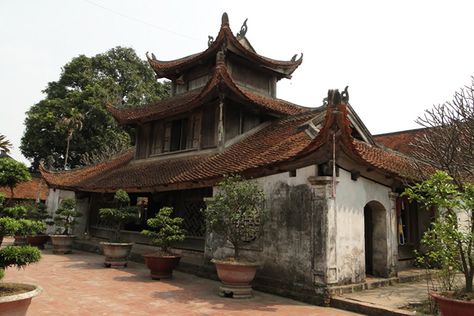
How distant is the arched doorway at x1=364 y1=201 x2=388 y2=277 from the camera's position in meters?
8.74

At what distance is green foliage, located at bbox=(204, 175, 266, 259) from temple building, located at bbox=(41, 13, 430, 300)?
545 mm

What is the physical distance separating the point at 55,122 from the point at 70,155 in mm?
3033

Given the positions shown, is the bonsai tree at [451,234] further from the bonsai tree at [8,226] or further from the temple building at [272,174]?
the bonsai tree at [8,226]

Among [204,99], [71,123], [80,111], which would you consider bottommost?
[204,99]

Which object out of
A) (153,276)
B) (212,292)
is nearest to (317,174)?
(212,292)

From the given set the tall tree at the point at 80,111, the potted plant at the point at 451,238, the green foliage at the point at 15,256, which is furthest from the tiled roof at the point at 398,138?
the tall tree at the point at 80,111

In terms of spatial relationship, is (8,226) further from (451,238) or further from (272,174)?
(451,238)

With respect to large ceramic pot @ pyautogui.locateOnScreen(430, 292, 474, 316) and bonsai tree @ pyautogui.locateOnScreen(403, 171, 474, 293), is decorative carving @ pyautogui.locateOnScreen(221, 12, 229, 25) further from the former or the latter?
large ceramic pot @ pyautogui.locateOnScreen(430, 292, 474, 316)

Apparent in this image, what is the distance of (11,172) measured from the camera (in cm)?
559

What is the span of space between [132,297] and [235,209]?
2637 mm

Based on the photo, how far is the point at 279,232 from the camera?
7977 mm

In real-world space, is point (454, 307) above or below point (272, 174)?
below

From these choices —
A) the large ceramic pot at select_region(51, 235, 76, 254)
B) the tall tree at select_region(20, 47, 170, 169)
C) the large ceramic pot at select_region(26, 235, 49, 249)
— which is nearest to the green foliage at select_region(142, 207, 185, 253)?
the large ceramic pot at select_region(51, 235, 76, 254)

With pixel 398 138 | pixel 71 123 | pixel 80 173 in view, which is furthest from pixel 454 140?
pixel 71 123
